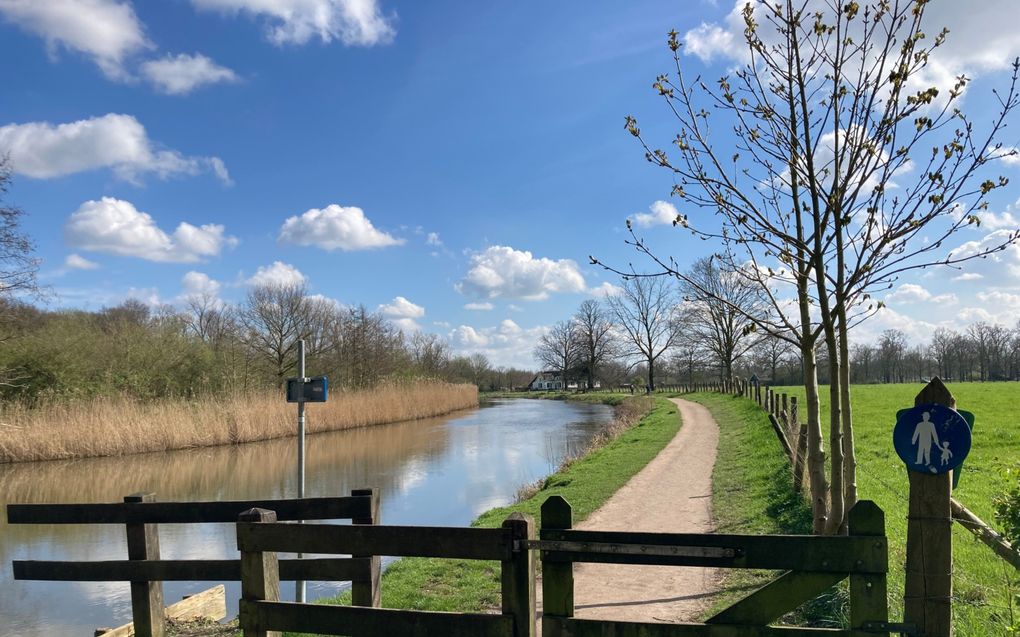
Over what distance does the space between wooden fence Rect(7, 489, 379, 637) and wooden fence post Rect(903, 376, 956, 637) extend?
3.28m

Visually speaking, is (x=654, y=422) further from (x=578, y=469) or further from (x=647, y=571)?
(x=647, y=571)

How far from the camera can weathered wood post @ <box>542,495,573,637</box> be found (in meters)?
3.19

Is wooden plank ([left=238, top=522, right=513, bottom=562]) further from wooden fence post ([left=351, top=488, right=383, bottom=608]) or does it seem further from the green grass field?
the green grass field

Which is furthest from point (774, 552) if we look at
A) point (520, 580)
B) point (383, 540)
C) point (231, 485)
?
point (231, 485)

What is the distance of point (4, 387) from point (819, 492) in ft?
96.2

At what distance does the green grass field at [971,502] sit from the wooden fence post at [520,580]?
10.1 ft

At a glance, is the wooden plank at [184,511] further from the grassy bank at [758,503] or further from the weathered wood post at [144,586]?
the grassy bank at [758,503]

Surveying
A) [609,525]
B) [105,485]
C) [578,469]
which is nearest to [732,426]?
[578,469]

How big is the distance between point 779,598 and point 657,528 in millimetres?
6797

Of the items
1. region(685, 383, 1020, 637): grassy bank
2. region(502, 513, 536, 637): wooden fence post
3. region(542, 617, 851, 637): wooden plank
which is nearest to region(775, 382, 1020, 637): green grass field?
region(685, 383, 1020, 637): grassy bank

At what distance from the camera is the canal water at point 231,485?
956 centimetres

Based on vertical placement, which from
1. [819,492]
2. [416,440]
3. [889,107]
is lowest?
[416,440]

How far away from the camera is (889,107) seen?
4840mm

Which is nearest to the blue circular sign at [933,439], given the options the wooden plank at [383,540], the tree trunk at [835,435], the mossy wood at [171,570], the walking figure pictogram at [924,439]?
the walking figure pictogram at [924,439]
